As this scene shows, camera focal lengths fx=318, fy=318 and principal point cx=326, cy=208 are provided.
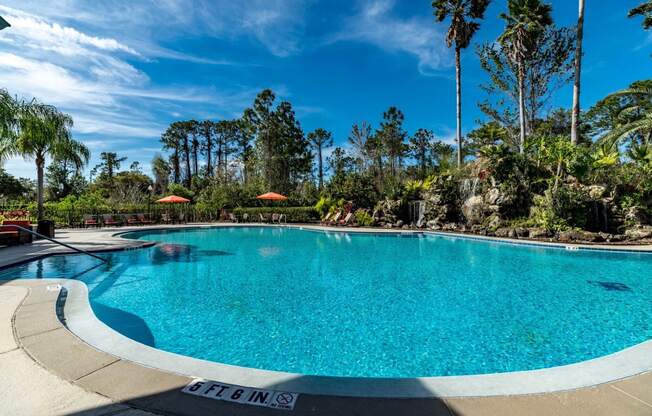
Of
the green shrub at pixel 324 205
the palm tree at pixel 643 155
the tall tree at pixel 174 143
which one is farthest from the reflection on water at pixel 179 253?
the tall tree at pixel 174 143

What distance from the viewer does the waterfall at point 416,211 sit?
18.6 meters

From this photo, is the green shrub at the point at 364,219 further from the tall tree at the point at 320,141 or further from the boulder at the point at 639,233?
the tall tree at the point at 320,141

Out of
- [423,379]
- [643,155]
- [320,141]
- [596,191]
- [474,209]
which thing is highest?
[320,141]

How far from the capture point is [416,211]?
19312 millimetres

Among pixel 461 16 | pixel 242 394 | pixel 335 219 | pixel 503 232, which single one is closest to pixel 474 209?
pixel 503 232

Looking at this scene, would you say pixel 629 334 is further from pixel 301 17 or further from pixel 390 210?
pixel 301 17

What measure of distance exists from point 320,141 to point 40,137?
1256 inches

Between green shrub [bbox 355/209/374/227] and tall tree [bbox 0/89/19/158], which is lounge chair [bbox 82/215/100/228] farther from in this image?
green shrub [bbox 355/209/374/227]

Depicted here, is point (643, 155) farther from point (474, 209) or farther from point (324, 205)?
point (324, 205)

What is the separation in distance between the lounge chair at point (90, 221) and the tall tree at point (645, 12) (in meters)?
30.3

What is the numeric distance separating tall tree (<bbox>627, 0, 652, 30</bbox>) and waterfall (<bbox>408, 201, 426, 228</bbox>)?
13.2m

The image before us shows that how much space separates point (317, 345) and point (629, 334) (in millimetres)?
4316

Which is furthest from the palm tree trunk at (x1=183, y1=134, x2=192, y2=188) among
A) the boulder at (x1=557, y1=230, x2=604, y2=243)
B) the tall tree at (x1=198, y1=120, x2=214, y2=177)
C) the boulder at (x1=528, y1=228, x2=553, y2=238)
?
the boulder at (x1=557, y1=230, x2=604, y2=243)

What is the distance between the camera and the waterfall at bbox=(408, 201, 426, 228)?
1858cm
